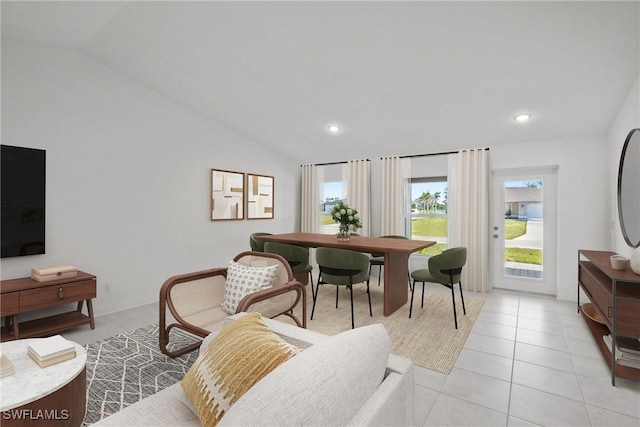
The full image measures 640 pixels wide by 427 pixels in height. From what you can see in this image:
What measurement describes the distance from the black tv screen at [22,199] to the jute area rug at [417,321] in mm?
2861

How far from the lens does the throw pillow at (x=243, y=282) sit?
2.35 m

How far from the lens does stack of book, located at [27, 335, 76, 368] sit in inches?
62.1

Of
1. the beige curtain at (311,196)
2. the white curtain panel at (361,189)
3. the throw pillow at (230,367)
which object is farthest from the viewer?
the beige curtain at (311,196)

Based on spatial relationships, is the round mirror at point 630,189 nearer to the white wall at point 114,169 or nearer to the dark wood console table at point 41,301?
the white wall at point 114,169

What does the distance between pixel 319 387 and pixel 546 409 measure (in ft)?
6.32

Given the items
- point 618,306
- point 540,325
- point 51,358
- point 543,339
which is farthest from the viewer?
point 540,325

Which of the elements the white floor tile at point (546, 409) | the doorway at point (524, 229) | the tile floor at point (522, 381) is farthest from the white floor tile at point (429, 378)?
the doorway at point (524, 229)

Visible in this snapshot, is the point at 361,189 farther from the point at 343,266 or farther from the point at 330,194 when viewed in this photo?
the point at 343,266

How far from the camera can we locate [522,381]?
2.20m

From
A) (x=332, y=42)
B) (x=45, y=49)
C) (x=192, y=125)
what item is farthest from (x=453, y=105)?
(x=45, y=49)

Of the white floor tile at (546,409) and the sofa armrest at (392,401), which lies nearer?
the sofa armrest at (392,401)

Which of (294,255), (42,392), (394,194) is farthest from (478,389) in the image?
(394,194)

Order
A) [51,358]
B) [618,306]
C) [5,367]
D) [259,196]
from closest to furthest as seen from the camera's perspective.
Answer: [5,367] → [51,358] → [618,306] → [259,196]

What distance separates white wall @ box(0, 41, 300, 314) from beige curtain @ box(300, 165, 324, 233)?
5.99ft
